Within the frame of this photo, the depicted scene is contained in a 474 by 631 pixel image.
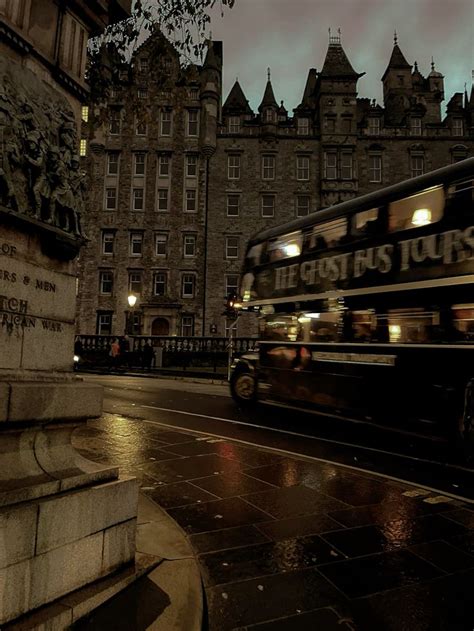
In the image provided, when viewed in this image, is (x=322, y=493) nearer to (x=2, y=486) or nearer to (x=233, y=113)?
(x=2, y=486)

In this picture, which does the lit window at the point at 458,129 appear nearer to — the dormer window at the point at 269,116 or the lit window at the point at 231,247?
the dormer window at the point at 269,116

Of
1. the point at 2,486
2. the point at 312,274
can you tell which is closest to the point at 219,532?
the point at 2,486

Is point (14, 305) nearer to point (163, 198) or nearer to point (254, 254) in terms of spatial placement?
point (254, 254)

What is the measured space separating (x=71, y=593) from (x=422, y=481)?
487 centimetres

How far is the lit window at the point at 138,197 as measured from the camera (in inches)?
1549

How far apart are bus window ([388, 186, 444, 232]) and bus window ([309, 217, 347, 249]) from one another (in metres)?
1.19

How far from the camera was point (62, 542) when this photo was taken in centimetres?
248

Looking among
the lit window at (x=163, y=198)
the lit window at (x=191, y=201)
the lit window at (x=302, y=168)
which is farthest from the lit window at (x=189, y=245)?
the lit window at (x=302, y=168)

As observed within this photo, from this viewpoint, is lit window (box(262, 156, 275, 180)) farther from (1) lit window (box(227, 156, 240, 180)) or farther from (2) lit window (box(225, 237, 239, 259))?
(2) lit window (box(225, 237, 239, 259))

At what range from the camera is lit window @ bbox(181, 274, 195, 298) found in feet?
126

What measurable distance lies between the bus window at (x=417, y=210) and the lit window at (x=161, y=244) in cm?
3188

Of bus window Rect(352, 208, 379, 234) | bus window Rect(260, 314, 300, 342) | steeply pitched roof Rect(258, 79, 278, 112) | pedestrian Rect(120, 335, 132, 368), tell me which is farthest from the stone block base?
steeply pitched roof Rect(258, 79, 278, 112)

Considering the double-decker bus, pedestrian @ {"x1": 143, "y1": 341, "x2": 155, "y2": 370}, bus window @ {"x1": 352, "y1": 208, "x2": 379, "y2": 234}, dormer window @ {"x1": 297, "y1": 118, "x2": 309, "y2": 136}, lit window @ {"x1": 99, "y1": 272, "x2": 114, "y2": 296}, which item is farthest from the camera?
dormer window @ {"x1": 297, "y1": 118, "x2": 309, "y2": 136}

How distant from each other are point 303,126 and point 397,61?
15.2 m
